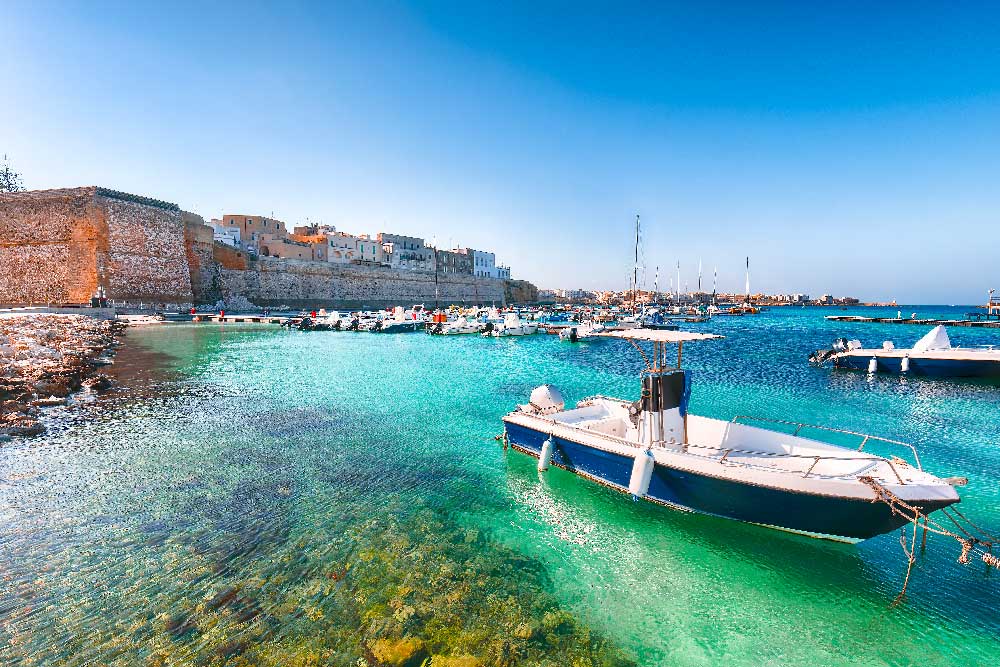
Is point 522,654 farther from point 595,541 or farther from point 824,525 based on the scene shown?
point 824,525

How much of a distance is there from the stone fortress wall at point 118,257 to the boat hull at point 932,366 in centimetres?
6580

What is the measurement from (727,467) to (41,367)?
2356 cm

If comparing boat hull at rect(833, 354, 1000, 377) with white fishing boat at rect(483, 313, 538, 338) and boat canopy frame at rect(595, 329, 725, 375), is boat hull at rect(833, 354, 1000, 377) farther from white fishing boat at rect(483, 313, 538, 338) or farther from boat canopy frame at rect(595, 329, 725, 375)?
white fishing boat at rect(483, 313, 538, 338)

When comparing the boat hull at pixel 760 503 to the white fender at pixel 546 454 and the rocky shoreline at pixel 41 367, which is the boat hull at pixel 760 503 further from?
the rocky shoreline at pixel 41 367

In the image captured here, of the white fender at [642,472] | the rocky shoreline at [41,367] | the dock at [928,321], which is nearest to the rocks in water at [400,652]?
the white fender at [642,472]

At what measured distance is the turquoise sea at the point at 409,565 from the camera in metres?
4.69

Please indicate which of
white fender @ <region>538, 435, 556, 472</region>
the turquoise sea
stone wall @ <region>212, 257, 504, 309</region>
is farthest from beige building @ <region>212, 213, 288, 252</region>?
white fender @ <region>538, 435, 556, 472</region>

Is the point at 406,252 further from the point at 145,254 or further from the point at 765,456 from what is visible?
the point at 765,456

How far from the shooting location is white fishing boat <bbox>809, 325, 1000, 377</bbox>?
2139 cm

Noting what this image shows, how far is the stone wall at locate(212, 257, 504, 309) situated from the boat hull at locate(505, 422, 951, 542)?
216 feet

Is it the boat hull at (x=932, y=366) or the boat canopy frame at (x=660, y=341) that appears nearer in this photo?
the boat canopy frame at (x=660, y=341)

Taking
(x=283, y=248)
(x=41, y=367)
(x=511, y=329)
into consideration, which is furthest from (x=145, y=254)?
(x=511, y=329)

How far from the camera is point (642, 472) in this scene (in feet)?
23.5

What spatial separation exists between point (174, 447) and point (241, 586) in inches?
270
